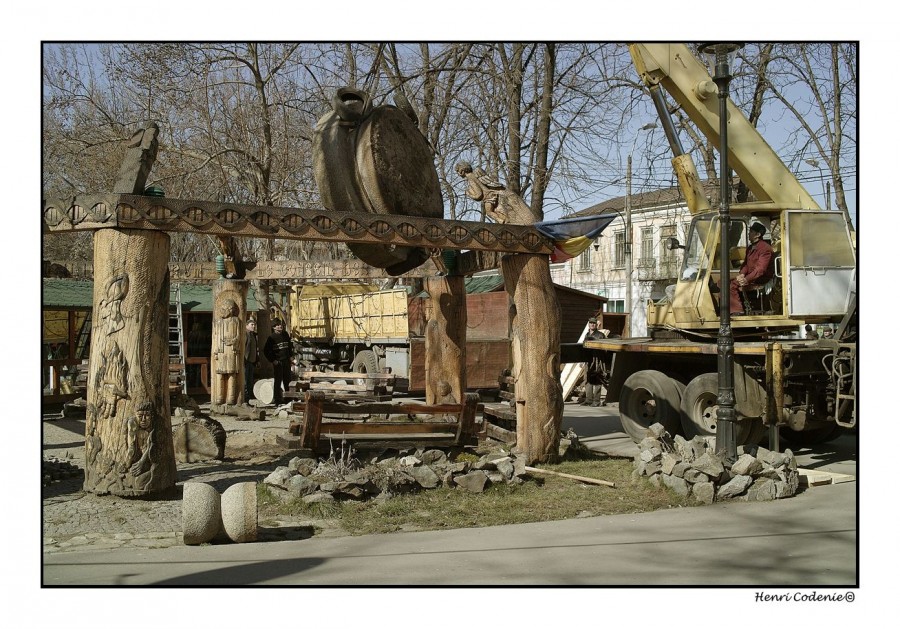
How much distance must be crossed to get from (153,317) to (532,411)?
421 cm

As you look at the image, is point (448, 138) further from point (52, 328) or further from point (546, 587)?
point (546, 587)

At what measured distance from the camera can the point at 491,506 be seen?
25.9ft

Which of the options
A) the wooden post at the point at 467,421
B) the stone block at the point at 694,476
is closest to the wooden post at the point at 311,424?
the wooden post at the point at 467,421

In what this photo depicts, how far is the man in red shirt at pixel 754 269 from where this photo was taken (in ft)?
36.8

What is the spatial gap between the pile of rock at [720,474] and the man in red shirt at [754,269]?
2932 millimetres

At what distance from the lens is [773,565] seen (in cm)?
596

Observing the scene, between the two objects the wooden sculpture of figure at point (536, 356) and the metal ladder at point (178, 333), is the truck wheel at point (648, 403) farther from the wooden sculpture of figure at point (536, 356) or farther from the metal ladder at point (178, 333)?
the metal ladder at point (178, 333)

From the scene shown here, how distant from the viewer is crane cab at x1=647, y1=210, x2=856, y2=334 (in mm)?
10938

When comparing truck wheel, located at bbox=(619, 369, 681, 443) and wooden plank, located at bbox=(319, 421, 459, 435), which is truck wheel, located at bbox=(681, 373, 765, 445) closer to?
truck wheel, located at bbox=(619, 369, 681, 443)

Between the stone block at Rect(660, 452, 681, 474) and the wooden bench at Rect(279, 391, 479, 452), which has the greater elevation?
the wooden bench at Rect(279, 391, 479, 452)

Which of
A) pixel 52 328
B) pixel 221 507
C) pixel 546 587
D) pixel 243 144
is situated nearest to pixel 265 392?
pixel 52 328

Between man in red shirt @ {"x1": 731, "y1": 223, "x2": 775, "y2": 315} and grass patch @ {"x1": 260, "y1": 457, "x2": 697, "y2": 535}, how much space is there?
12.1 feet

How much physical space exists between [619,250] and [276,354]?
86.4 ft

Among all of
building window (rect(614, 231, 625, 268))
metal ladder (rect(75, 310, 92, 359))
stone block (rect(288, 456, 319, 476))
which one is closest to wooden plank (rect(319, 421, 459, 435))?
stone block (rect(288, 456, 319, 476))
